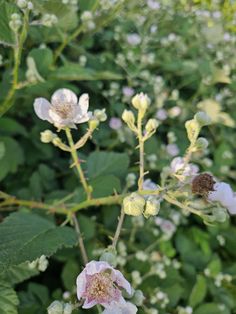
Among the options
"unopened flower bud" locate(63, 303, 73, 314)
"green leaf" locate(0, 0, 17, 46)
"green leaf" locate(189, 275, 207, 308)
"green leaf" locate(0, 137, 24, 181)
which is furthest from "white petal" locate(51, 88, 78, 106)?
"green leaf" locate(189, 275, 207, 308)

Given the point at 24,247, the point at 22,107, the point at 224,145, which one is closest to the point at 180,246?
the point at 224,145

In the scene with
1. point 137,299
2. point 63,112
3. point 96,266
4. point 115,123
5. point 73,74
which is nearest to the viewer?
point 96,266

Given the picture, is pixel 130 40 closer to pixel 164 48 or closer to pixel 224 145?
pixel 164 48

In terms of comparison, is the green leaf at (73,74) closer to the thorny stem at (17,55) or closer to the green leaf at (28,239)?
the thorny stem at (17,55)

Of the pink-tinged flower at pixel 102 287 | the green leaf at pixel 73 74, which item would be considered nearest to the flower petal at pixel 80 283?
the pink-tinged flower at pixel 102 287

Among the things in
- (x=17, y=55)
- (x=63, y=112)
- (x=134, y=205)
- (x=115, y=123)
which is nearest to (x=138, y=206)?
(x=134, y=205)

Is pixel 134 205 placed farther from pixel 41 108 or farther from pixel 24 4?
pixel 24 4
